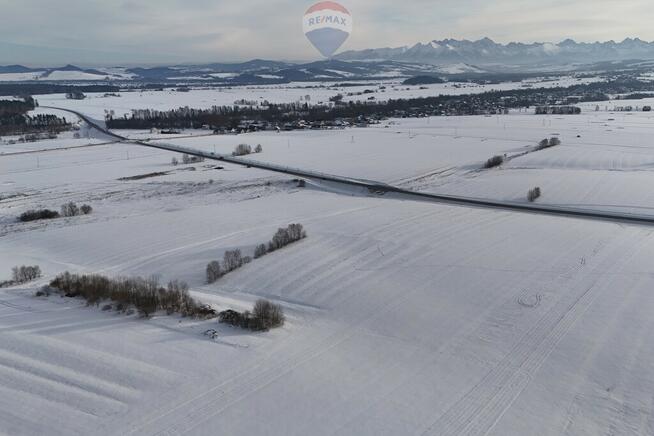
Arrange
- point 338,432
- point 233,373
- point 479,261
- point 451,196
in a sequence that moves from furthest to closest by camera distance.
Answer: point 451,196
point 479,261
point 233,373
point 338,432

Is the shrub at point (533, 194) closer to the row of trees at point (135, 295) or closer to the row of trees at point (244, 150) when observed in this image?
the row of trees at point (135, 295)

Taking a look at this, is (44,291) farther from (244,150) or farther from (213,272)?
(244,150)

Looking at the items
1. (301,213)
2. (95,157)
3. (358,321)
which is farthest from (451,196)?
(95,157)

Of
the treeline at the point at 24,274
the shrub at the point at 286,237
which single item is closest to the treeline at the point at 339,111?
the shrub at the point at 286,237

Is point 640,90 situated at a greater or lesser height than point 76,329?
greater

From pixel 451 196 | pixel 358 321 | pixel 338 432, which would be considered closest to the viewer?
pixel 338 432

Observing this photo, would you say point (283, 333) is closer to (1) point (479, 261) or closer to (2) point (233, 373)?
(2) point (233, 373)

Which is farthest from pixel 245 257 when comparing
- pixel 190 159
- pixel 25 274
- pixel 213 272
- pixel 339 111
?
pixel 339 111
